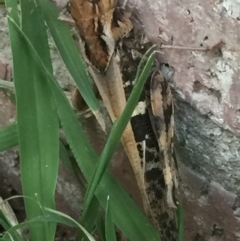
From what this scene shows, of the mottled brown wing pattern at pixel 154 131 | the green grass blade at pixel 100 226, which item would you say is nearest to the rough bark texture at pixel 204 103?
the mottled brown wing pattern at pixel 154 131

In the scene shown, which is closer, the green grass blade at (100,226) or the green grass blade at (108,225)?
the green grass blade at (108,225)

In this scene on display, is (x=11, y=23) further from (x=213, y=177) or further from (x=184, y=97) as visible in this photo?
(x=213, y=177)

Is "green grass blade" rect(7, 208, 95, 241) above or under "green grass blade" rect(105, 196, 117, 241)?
under

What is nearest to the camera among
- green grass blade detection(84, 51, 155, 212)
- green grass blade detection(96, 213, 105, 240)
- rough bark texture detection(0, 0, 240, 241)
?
green grass blade detection(84, 51, 155, 212)

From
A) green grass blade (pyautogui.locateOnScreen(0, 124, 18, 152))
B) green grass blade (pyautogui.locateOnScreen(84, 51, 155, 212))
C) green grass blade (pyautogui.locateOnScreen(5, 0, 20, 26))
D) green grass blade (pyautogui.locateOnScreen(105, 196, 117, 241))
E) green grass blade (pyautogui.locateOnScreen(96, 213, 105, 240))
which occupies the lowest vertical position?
green grass blade (pyautogui.locateOnScreen(96, 213, 105, 240))

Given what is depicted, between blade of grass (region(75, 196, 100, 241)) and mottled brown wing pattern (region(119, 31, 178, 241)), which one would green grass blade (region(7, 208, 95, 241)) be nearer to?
blade of grass (region(75, 196, 100, 241))

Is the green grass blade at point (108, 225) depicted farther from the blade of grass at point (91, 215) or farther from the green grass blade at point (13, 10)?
the green grass blade at point (13, 10)

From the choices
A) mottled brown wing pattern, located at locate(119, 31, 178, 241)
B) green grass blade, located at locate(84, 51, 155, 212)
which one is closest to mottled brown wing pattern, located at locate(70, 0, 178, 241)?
mottled brown wing pattern, located at locate(119, 31, 178, 241)
